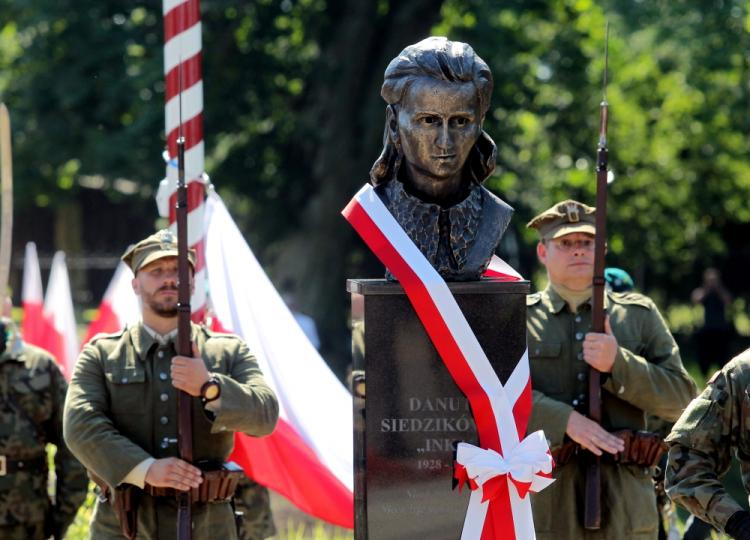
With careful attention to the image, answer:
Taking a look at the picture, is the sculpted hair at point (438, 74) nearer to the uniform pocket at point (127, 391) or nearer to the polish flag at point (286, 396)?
the uniform pocket at point (127, 391)

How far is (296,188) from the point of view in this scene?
19.2 m

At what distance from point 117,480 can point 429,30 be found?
1354cm

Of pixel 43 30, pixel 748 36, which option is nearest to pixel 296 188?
pixel 43 30

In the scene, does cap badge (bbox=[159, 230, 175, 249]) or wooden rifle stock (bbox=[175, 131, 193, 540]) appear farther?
cap badge (bbox=[159, 230, 175, 249])

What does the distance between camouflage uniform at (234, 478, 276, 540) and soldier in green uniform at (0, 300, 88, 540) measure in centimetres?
83

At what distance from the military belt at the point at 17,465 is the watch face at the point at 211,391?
5.09ft

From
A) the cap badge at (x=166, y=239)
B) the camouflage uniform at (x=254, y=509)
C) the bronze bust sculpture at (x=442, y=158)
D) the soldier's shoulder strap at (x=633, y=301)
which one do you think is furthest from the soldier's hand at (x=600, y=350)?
the camouflage uniform at (x=254, y=509)

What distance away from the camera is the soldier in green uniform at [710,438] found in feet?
14.5

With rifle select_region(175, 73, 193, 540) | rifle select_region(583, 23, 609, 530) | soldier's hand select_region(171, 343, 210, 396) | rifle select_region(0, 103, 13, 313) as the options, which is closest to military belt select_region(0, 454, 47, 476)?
rifle select_region(0, 103, 13, 313)

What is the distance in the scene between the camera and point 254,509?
704 cm

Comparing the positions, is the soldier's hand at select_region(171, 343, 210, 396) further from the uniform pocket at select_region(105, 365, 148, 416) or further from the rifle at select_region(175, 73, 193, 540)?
the uniform pocket at select_region(105, 365, 148, 416)

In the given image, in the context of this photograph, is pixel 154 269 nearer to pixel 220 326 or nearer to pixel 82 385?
pixel 82 385

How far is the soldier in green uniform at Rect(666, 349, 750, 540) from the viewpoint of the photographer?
443 centimetres

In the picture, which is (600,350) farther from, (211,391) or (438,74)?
(211,391)
